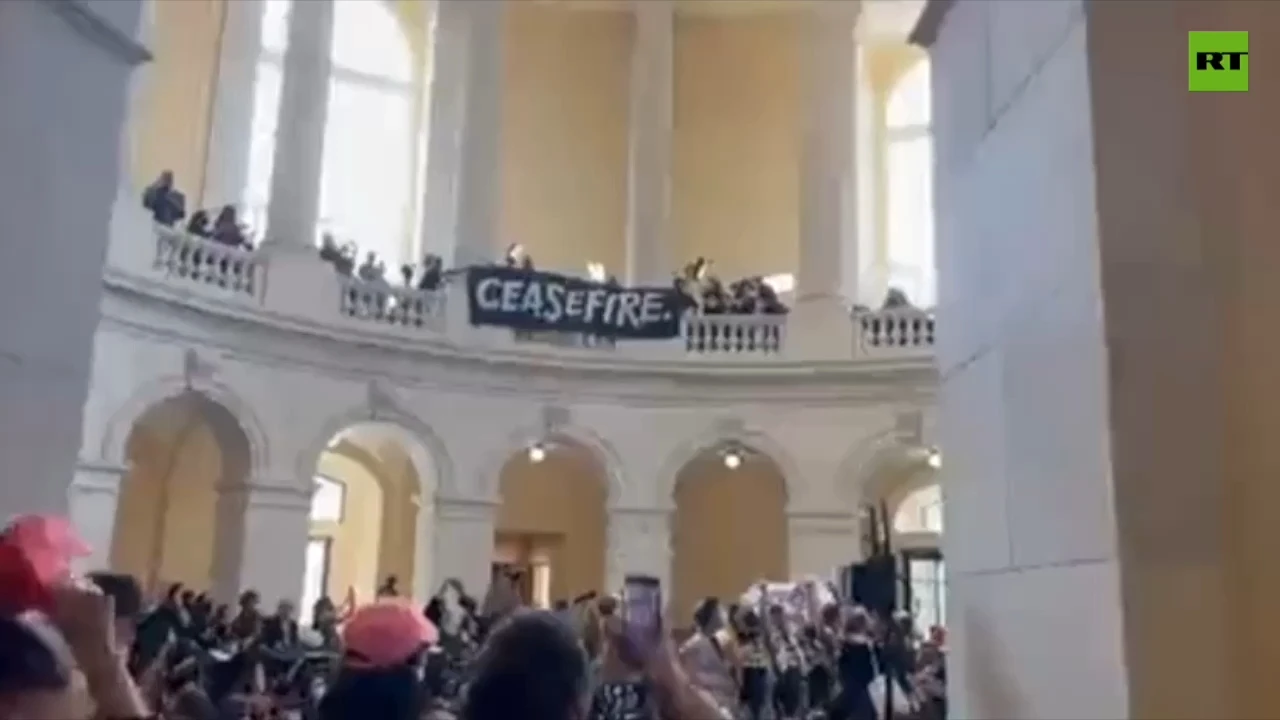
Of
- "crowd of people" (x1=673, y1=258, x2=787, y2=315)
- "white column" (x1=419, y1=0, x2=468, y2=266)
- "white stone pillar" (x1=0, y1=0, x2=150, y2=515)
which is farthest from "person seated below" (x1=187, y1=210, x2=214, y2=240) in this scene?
"white stone pillar" (x1=0, y1=0, x2=150, y2=515)

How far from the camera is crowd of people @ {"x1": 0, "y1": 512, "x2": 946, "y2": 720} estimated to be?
88.9 inches

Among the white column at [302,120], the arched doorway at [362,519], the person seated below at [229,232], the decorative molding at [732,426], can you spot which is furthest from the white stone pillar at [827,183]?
the person seated below at [229,232]

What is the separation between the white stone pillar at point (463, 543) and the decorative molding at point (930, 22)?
1389 cm

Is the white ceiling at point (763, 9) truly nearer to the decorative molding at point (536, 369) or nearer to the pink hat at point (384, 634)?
the decorative molding at point (536, 369)

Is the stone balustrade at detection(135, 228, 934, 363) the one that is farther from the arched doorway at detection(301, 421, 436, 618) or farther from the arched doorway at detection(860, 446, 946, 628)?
the arched doorway at detection(301, 421, 436, 618)

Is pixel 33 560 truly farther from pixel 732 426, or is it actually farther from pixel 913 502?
pixel 913 502

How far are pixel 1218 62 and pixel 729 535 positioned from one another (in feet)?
64.0

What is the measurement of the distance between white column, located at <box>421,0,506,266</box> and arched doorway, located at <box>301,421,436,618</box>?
347cm

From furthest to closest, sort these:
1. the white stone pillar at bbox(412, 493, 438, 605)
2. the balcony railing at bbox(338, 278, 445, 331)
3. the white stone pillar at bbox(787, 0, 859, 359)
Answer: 1. the white stone pillar at bbox(787, 0, 859, 359)
2. the balcony railing at bbox(338, 278, 445, 331)
3. the white stone pillar at bbox(412, 493, 438, 605)

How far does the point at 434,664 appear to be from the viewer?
27.0 feet

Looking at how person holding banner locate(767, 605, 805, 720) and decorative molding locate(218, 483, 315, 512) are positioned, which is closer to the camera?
person holding banner locate(767, 605, 805, 720)

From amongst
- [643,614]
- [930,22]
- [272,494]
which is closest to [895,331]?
[272,494]

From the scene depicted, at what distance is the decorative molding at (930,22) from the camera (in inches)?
158

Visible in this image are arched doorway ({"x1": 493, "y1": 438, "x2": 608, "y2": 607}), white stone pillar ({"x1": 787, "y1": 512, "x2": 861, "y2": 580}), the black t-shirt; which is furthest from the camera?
arched doorway ({"x1": 493, "y1": 438, "x2": 608, "y2": 607})
